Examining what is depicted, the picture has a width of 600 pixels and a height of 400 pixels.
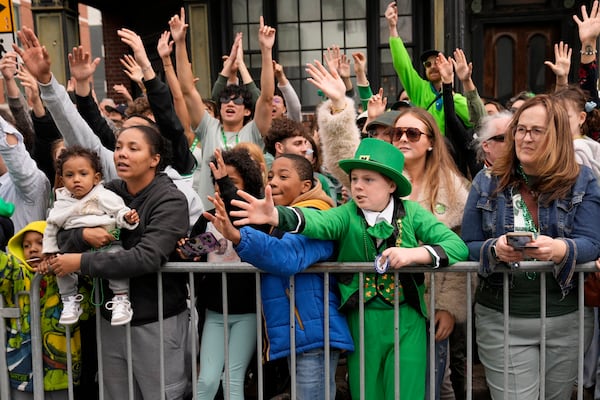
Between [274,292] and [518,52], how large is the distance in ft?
26.0

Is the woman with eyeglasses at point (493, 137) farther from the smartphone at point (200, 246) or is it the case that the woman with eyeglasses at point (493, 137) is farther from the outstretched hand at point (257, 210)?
the smartphone at point (200, 246)

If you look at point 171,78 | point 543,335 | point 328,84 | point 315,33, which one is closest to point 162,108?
point 171,78

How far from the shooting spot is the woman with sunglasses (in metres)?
3.52

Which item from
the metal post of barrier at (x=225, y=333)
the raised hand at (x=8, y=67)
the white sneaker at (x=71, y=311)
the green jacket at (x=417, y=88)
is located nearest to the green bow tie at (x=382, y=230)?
the metal post of barrier at (x=225, y=333)

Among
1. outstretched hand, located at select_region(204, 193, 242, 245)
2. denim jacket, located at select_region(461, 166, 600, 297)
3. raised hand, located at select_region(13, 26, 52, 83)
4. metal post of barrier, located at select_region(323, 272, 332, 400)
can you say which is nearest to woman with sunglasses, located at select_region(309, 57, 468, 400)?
denim jacket, located at select_region(461, 166, 600, 297)

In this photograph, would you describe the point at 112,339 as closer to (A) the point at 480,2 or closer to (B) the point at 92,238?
(B) the point at 92,238

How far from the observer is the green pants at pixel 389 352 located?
323 centimetres

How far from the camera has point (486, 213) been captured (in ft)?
10.6

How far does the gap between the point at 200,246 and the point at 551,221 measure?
5.79 feet

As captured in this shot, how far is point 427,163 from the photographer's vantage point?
3752 millimetres

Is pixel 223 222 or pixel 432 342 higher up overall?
pixel 223 222

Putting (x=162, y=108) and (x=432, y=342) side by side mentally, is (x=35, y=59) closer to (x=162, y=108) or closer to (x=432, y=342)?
(x=162, y=108)

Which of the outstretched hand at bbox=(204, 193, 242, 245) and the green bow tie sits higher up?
the outstretched hand at bbox=(204, 193, 242, 245)

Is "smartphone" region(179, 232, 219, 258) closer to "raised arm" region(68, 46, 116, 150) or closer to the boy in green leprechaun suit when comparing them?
the boy in green leprechaun suit
